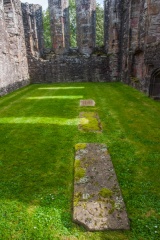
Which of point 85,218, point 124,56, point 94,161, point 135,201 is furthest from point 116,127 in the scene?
point 124,56

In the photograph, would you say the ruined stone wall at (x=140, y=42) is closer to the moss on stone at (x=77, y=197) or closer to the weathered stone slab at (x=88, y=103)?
the weathered stone slab at (x=88, y=103)

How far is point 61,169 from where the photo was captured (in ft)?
11.3

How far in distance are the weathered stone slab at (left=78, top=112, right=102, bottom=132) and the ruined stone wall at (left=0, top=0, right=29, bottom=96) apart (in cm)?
627

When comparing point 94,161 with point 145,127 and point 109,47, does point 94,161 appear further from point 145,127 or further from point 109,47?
point 109,47

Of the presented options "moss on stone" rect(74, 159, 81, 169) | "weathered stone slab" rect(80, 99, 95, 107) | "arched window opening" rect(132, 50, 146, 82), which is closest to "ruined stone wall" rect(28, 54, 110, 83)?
"arched window opening" rect(132, 50, 146, 82)

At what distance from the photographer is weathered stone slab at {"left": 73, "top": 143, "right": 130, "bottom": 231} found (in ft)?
7.51

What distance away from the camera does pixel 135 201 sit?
8.66 feet

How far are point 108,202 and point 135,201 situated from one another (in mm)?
402

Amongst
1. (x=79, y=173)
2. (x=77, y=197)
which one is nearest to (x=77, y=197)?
(x=77, y=197)

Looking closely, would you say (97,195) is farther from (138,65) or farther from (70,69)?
(70,69)

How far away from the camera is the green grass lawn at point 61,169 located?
7.47 feet

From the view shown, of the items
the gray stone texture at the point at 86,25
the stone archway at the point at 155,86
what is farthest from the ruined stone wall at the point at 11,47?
the stone archway at the point at 155,86

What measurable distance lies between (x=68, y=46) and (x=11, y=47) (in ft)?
16.8

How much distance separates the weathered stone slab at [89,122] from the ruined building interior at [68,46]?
187 inches
